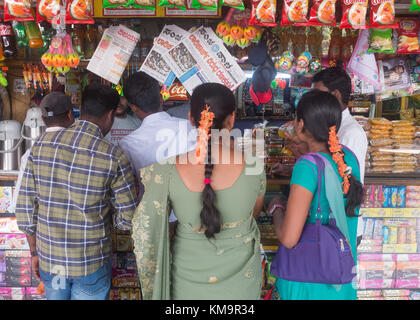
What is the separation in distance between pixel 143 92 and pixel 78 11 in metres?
0.63

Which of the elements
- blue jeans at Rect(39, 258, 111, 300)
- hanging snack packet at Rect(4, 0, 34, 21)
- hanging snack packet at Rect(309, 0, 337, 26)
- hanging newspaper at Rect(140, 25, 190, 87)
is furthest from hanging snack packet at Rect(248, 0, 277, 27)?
blue jeans at Rect(39, 258, 111, 300)

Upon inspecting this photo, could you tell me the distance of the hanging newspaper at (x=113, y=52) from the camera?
2615 millimetres

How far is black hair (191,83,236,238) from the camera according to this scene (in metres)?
1.46

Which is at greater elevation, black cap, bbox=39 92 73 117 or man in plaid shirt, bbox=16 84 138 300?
black cap, bbox=39 92 73 117

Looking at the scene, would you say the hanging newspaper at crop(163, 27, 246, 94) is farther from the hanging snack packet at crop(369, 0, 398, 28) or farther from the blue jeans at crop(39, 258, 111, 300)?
the blue jeans at crop(39, 258, 111, 300)

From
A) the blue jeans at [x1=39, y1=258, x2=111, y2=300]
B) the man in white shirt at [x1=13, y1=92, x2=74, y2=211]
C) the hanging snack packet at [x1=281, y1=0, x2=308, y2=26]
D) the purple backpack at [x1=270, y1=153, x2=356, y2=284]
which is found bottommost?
the blue jeans at [x1=39, y1=258, x2=111, y2=300]

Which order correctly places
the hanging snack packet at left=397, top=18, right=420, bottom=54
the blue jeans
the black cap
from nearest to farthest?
the blue jeans, the black cap, the hanging snack packet at left=397, top=18, right=420, bottom=54

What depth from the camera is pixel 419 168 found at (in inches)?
112

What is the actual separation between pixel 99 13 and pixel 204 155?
1.56 meters

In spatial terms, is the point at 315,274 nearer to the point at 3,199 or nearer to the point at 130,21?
the point at 130,21

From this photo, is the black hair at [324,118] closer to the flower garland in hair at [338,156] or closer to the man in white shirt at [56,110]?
the flower garland in hair at [338,156]

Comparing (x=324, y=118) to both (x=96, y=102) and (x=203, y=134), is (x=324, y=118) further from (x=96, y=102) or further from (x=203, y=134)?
(x=96, y=102)

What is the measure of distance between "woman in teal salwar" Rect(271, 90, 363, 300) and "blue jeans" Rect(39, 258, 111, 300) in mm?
866

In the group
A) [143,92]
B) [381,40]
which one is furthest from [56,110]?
[381,40]
